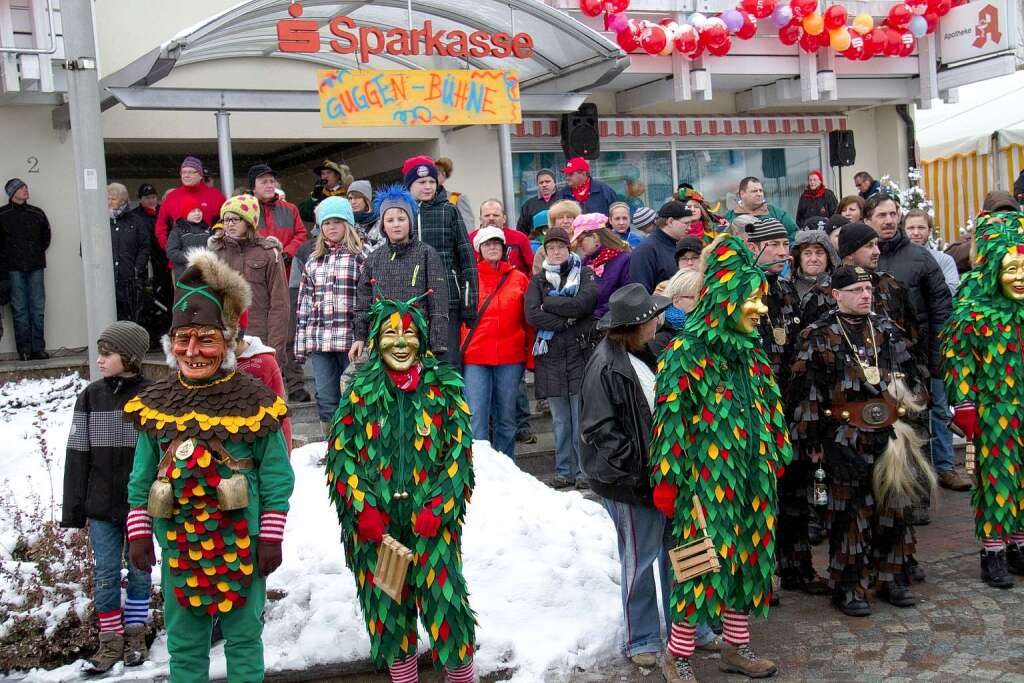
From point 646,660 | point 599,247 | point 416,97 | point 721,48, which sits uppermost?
point 721,48

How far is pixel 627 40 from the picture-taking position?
12.7 metres

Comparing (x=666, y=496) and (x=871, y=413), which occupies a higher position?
(x=871, y=413)

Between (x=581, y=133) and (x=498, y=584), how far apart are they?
29.1ft

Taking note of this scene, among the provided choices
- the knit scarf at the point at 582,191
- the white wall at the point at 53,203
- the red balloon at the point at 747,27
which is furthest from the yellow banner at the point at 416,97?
the red balloon at the point at 747,27

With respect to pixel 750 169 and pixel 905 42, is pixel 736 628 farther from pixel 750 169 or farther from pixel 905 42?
pixel 750 169

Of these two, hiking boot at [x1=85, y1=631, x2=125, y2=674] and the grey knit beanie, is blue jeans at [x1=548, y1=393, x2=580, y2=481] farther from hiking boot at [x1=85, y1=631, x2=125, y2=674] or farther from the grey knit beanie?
hiking boot at [x1=85, y1=631, x2=125, y2=674]

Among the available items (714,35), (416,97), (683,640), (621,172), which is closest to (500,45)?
(416,97)

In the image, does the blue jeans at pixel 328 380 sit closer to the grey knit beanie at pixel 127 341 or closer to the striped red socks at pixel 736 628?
the grey knit beanie at pixel 127 341

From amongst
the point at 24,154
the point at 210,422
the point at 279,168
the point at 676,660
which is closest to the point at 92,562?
the point at 210,422

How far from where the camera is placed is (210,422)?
4453 millimetres

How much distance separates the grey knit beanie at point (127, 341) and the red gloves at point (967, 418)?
4.38 m

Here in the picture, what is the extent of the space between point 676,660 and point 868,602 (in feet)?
4.86

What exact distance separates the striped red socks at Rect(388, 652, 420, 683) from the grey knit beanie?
1921 mm

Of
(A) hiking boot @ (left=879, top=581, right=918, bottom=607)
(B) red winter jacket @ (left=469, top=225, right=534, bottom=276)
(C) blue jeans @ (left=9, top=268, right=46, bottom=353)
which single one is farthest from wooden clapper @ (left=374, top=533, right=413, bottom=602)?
(C) blue jeans @ (left=9, top=268, right=46, bottom=353)
